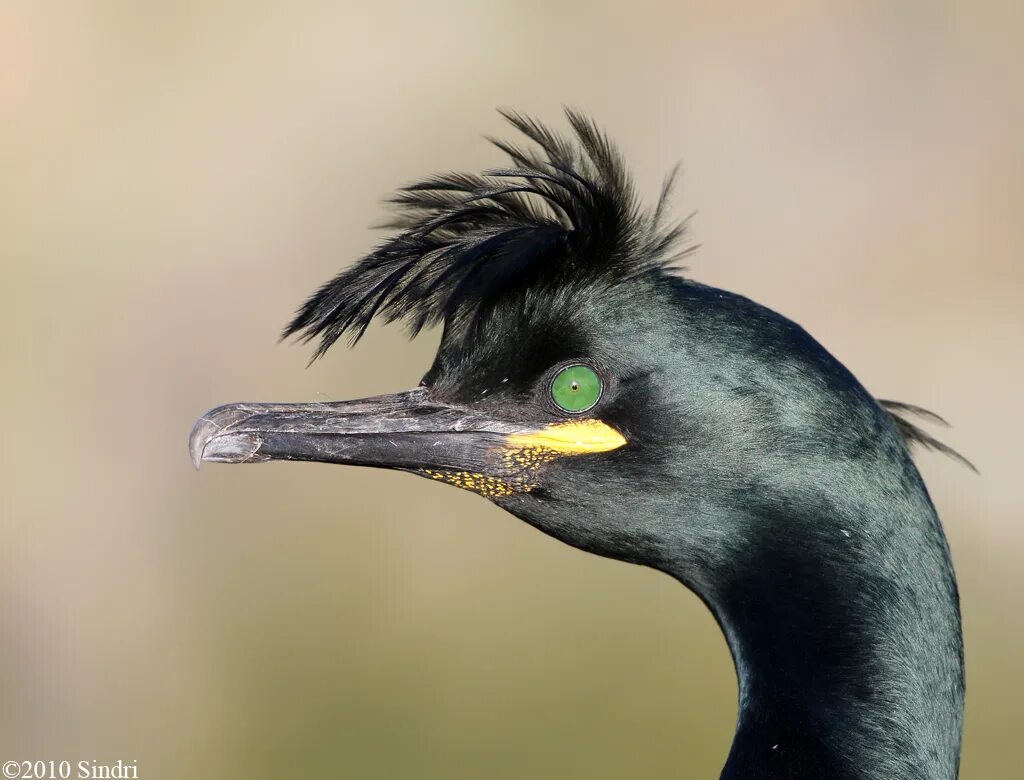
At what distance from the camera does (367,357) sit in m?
8.28

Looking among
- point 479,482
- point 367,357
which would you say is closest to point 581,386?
point 479,482

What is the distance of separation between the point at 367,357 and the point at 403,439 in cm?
540

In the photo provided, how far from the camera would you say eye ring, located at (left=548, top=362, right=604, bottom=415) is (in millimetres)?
2812

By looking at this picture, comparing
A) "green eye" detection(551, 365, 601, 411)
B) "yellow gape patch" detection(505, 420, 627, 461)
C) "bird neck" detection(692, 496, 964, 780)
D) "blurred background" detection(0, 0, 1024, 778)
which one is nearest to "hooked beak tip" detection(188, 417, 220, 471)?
"yellow gape patch" detection(505, 420, 627, 461)

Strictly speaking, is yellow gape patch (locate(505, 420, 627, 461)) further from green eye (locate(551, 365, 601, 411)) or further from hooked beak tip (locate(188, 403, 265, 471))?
hooked beak tip (locate(188, 403, 265, 471))

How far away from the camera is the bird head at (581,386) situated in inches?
106

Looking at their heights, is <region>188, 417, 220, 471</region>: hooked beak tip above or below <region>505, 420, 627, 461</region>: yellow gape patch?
above

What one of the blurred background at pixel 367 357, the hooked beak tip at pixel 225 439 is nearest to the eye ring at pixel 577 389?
the hooked beak tip at pixel 225 439

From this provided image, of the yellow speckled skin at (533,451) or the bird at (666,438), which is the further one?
the yellow speckled skin at (533,451)

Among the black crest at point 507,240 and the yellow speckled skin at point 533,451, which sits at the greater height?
the black crest at point 507,240

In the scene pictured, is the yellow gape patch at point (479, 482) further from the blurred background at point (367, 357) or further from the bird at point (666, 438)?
the blurred background at point (367, 357)

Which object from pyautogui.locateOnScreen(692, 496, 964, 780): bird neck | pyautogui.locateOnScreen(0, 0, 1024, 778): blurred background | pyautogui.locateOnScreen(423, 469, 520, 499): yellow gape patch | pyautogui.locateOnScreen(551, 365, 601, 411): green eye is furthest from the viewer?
pyautogui.locateOnScreen(0, 0, 1024, 778): blurred background

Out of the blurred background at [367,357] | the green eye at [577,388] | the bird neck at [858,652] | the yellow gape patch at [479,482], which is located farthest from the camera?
the blurred background at [367,357]

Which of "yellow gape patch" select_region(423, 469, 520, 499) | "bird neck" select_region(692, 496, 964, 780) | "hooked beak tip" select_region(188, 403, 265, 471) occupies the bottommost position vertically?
"bird neck" select_region(692, 496, 964, 780)
